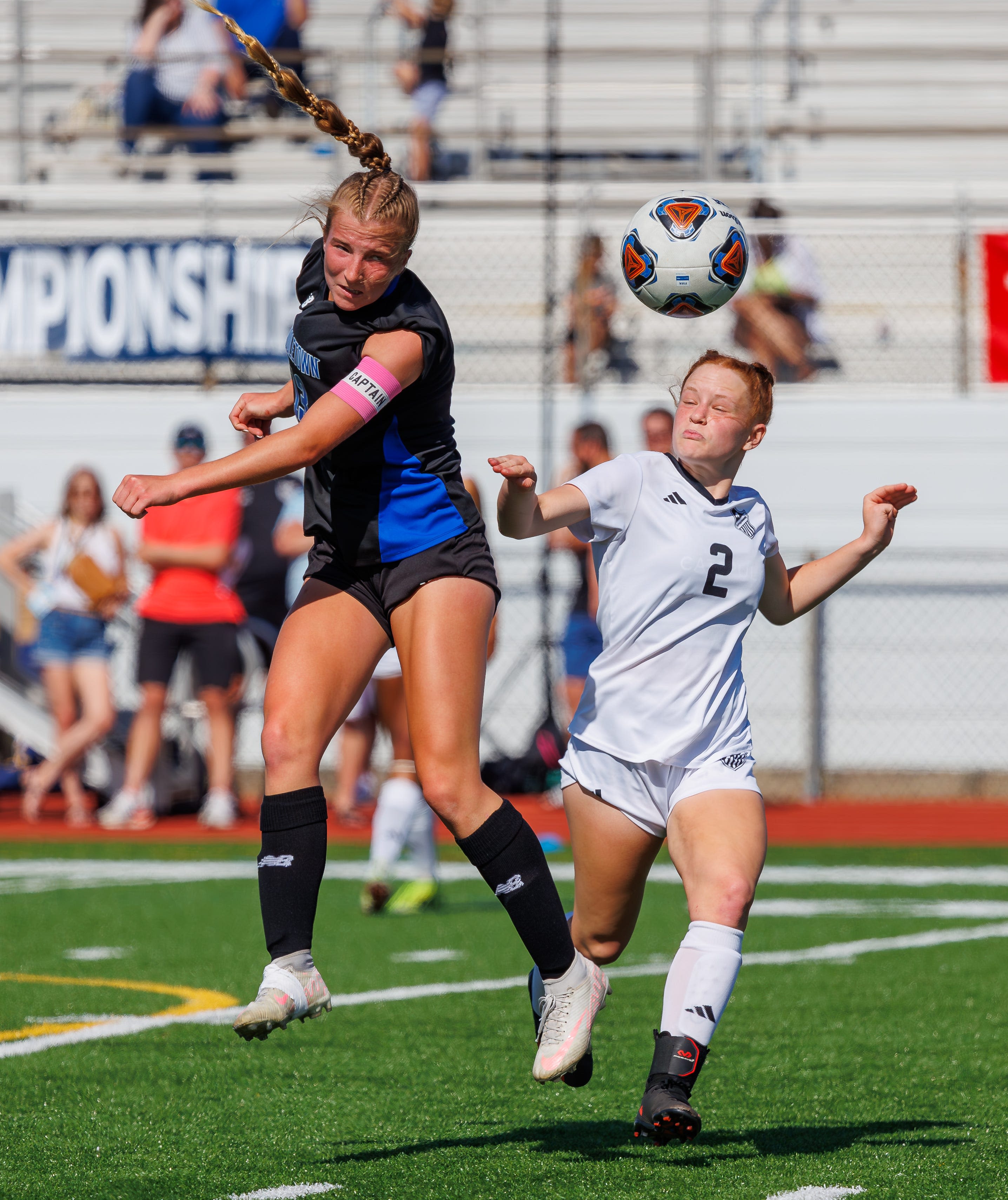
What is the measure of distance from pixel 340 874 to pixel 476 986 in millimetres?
3280

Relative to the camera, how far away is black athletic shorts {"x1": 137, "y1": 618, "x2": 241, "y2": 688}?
11398 millimetres

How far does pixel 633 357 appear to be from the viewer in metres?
15.0

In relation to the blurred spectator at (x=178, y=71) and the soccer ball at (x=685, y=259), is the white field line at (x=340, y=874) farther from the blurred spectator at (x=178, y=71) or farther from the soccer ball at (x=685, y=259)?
the blurred spectator at (x=178, y=71)

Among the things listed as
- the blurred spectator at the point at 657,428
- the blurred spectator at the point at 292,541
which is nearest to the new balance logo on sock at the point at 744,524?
the blurred spectator at the point at 292,541

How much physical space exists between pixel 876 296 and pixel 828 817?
4.82m

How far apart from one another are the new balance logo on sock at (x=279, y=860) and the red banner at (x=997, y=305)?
38.2 feet

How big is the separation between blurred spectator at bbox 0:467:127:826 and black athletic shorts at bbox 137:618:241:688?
0.45 metres

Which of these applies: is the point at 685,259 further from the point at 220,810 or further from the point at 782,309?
the point at 782,309

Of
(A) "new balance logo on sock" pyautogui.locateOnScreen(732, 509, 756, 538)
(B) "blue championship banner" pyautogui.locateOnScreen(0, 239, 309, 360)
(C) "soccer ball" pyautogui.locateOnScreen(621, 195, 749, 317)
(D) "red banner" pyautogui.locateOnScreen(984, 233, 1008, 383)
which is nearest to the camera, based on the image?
(A) "new balance logo on sock" pyautogui.locateOnScreen(732, 509, 756, 538)

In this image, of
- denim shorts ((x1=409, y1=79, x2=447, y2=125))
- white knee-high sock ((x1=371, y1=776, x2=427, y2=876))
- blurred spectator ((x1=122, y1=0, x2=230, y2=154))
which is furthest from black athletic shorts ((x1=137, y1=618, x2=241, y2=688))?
denim shorts ((x1=409, y1=79, x2=447, y2=125))

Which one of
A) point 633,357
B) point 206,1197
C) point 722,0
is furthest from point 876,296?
point 206,1197

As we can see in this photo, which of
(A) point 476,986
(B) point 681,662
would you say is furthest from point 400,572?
(A) point 476,986

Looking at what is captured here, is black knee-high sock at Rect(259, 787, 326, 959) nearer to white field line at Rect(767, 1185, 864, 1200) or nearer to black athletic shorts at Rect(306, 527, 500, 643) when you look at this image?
black athletic shorts at Rect(306, 527, 500, 643)

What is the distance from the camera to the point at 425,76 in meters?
16.8
